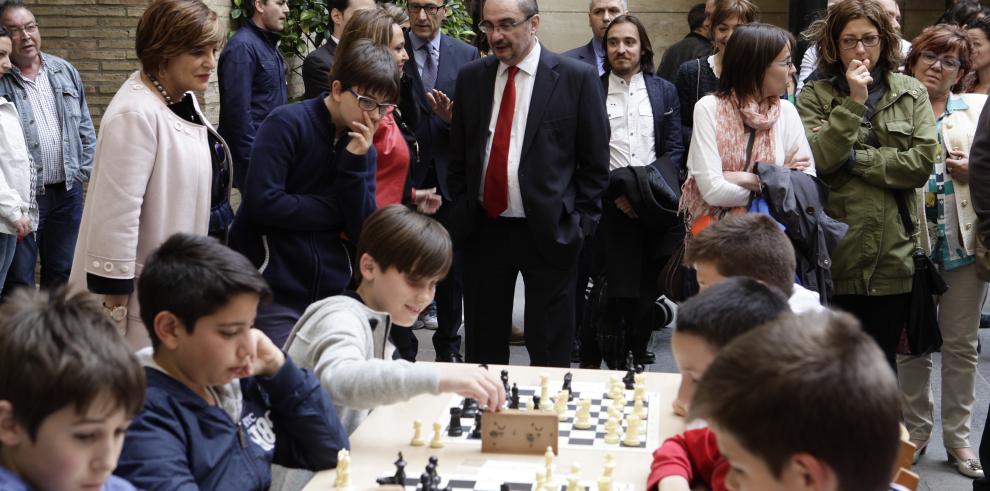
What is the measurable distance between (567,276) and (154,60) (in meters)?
2.21

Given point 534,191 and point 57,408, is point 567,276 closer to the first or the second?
point 534,191

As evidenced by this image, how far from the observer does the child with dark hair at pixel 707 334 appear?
101 inches

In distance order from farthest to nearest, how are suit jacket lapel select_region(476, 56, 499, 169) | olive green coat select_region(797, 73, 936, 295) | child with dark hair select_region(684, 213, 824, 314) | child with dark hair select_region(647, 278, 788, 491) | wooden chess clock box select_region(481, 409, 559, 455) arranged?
suit jacket lapel select_region(476, 56, 499, 169) < olive green coat select_region(797, 73, 936, 295) < child with dark hair select_region(684, 213, 824, 314) < wooden chess clock box select_region(481, 409, 559, 455) < child with dark hair select_region(647, 278, 788, 491)

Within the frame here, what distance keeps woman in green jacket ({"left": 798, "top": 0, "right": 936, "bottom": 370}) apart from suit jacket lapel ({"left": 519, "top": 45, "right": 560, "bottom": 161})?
1.16 metres

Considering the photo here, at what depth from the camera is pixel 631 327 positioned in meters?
6.21

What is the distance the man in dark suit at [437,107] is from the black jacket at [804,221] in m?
1.77

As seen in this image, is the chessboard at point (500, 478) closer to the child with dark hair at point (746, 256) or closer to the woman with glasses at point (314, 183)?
the child with dark hair at point (746, 256)

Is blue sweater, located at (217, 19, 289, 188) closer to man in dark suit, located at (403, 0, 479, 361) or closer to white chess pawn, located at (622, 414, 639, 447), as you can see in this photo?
man in dark suit, located at (403, 0, 479, 361)

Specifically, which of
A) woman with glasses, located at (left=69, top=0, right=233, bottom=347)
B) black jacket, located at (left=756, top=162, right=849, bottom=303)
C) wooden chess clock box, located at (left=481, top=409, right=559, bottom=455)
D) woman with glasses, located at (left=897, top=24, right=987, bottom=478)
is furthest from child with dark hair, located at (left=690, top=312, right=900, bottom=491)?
woman with glasses, located at (left=897, top=24, right=987, bottom=478)

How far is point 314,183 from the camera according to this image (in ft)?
14.0

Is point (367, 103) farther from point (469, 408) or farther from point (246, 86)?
point (246, 86)

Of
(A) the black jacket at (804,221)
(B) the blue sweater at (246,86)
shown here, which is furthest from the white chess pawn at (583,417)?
(B) the blue sweater at (246,86)

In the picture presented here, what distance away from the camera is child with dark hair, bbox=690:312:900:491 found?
5.49 feet

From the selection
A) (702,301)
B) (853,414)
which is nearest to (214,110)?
(702,301)
